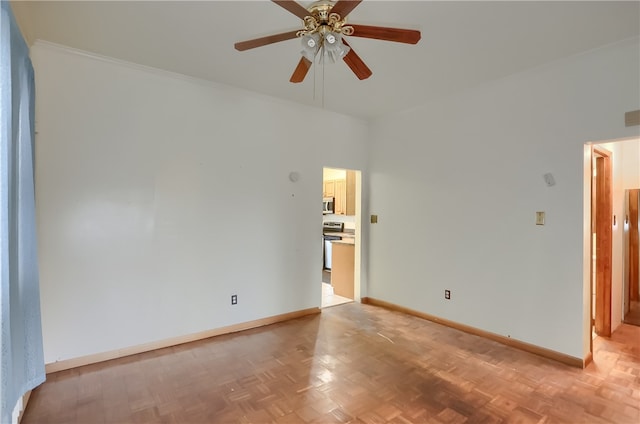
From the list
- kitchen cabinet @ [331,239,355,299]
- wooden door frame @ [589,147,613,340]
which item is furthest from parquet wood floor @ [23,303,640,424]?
kitchen cabinet @ [331,239,355,299]

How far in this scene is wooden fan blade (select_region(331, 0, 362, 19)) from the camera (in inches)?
65.4

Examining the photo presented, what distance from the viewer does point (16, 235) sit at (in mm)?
1824

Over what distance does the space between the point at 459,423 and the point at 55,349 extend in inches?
125

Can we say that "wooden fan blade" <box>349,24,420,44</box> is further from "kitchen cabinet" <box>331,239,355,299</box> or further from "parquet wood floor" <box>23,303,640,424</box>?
"kitchen cabinet" <box>331,239,355,299</box>

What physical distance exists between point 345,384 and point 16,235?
2.39 metres

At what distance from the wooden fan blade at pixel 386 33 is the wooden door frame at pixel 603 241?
3001mm

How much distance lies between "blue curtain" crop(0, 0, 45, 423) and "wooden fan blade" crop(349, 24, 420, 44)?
1.76 metres

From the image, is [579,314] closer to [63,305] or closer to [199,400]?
[199,400]

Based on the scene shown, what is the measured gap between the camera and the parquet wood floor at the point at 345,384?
7.00 ft

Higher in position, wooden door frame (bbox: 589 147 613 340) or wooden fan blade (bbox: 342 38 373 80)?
wooden fan blade (bbox: 342 38 373 80)

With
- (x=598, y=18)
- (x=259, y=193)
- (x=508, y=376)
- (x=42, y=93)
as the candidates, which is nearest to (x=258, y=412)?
(x=508, y=376)

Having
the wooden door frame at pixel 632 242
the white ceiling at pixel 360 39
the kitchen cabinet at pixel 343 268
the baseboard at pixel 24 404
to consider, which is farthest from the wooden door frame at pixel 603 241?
the baseboard at pixel 24 404

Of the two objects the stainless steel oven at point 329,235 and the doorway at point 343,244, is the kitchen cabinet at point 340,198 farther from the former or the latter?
the stainless steel oven at point 329,235

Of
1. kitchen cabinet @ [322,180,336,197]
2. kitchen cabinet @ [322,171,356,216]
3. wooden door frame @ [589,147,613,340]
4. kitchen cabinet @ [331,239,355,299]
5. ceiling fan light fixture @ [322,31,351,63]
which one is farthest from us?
kitchen cabinet @ [322,180,336,197]
